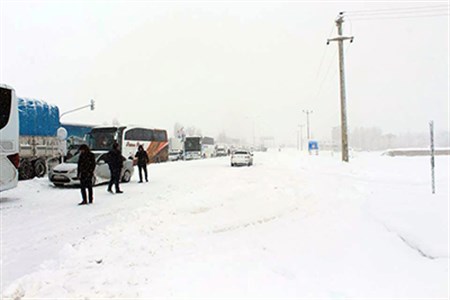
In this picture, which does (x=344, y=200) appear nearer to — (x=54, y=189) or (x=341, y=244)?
(x=341, y=244)

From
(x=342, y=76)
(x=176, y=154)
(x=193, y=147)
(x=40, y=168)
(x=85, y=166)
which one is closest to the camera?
(x=85, y=166)

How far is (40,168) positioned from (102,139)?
8.54 meters

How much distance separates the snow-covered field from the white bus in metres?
0.87

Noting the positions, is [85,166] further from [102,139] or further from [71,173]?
[102,139]

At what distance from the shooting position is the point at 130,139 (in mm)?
29922

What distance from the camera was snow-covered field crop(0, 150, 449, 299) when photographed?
16.6ft

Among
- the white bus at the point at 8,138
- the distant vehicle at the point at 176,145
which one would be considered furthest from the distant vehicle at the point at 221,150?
the white bus at the point at 8,138

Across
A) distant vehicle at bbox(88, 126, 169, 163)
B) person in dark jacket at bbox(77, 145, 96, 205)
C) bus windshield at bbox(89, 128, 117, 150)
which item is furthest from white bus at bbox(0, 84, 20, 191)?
bus windshield at bbox(89, 128, 117, 150)

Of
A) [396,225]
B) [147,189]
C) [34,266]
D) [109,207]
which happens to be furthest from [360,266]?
[147,189]

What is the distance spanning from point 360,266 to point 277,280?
1627 millimetres

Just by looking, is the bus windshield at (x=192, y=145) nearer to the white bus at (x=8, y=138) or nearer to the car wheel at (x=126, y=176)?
the car wheel at (x=126, y=176)

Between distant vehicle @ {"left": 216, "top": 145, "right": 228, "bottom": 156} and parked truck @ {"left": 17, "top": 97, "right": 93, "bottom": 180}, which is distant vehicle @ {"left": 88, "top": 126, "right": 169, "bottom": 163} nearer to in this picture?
parked truck @ {"left": 17, "top": 97, "right": 93, "bottom": 180}

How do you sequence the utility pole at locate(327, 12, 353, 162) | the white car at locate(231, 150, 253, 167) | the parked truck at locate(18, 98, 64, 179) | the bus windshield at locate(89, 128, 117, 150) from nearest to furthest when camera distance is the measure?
the parked truck at locate(18, 98, 64, 179) → the utility pole at locate(327, 12, 353, 162) → the bus windshield at locate(89, 128, 117, 150) → the white car at locate(231, 150, 253, 167)

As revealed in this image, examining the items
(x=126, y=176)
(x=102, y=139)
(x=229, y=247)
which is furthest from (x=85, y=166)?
(x=102, y=139)
